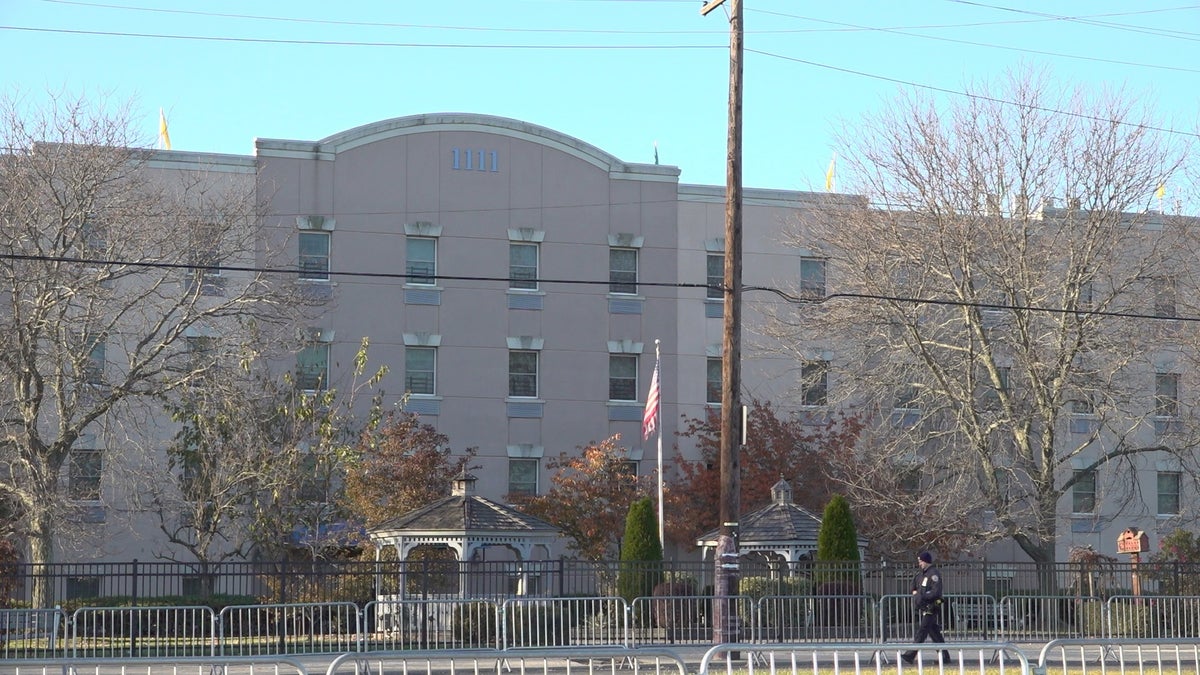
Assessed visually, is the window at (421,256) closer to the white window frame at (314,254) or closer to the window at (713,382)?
the white window frame at (314,254)

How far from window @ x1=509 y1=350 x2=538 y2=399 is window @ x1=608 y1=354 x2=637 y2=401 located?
7.80 ft

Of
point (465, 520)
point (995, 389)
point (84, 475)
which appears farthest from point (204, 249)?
point (995, 389)

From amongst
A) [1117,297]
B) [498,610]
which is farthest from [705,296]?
[498,610]

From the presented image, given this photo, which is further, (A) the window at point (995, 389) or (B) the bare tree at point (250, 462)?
(A) the window at point (995, 389)

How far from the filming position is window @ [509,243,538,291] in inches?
1811

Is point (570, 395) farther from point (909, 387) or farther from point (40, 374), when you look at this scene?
point (40, 374)

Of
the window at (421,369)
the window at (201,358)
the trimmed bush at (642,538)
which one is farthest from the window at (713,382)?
the window at (201,358)

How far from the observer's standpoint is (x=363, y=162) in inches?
1759

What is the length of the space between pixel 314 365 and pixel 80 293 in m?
11.2

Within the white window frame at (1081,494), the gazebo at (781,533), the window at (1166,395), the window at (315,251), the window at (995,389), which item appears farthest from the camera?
the white window frame at (1081,494)

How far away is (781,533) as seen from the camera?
35.5m

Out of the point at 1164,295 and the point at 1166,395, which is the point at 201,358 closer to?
the point at 1164,295

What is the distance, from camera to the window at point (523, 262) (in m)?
46.0

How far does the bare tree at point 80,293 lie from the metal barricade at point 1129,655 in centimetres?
1871
